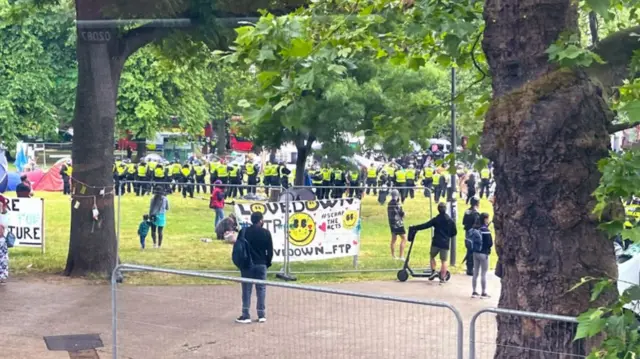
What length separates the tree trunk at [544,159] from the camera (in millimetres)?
4605

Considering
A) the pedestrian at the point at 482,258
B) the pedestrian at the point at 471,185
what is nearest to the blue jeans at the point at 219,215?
the pedestrian at the point at 482,258

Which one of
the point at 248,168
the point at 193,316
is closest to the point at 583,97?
the point at 193,316

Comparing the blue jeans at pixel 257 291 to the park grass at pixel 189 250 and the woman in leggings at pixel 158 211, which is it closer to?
the park grass at pixel 189 250

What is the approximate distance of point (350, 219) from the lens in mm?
16562

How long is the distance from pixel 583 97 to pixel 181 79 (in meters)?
34.5

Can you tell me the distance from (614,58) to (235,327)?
6.56 meters

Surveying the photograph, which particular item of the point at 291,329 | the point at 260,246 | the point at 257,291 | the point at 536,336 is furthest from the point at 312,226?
the point at 536,336

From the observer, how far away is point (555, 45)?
4.47 meters

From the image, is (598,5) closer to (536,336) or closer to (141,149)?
(536,336)

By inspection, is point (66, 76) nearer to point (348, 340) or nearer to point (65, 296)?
point (65, 296)

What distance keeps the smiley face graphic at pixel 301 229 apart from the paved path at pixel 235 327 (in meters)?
2.92

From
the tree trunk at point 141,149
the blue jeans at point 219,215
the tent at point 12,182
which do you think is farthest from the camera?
the tree trunk at point 141,149

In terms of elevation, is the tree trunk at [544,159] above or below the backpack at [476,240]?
above

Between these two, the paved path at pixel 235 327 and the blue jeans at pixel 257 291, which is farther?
the blue jeans at pixel 257 291
